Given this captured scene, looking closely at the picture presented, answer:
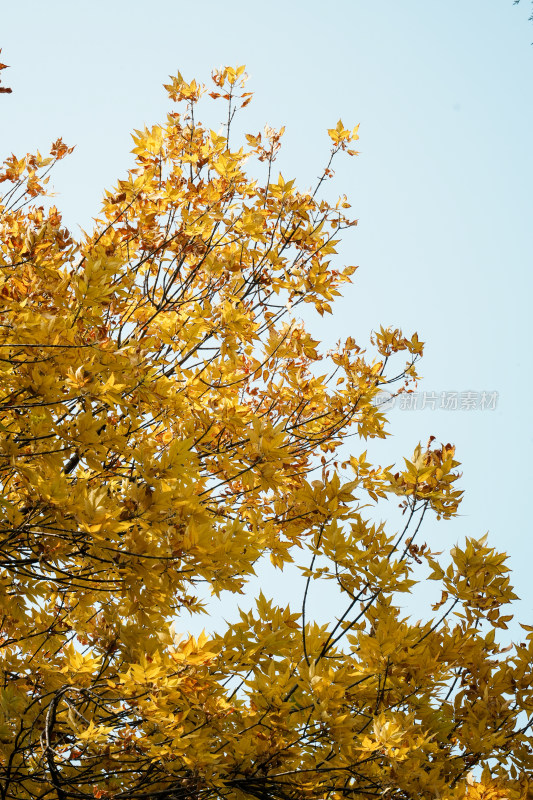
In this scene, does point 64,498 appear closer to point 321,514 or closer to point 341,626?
point 321,514

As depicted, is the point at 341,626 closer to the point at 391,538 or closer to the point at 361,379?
the point at 391,538

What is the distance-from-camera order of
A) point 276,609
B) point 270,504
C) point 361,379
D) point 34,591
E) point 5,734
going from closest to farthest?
point 276,609 < point 5,734 < point 34,591 < point 361,379 < point 270,504

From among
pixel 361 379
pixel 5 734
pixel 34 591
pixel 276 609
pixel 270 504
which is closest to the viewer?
pixel 276 609

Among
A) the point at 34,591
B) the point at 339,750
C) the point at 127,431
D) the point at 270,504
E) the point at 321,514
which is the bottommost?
the point at 339,750

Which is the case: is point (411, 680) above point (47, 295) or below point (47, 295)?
below

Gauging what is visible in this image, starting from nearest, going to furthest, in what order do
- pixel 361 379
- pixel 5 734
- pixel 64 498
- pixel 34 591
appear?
pixel 64 498, pixel 5 734, pixel 34 591, pixel 361 379

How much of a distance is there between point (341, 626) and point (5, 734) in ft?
5.00

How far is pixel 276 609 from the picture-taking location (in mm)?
2785

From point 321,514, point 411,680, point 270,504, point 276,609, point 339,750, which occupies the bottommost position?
point 339,750

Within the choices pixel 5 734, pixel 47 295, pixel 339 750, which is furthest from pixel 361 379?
pixel 5 734

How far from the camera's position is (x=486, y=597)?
310 centimetres

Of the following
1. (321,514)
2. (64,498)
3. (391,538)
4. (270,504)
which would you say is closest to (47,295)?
(64,498)

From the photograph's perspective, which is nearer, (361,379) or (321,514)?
(321,514)

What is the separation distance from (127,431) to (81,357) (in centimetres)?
57
